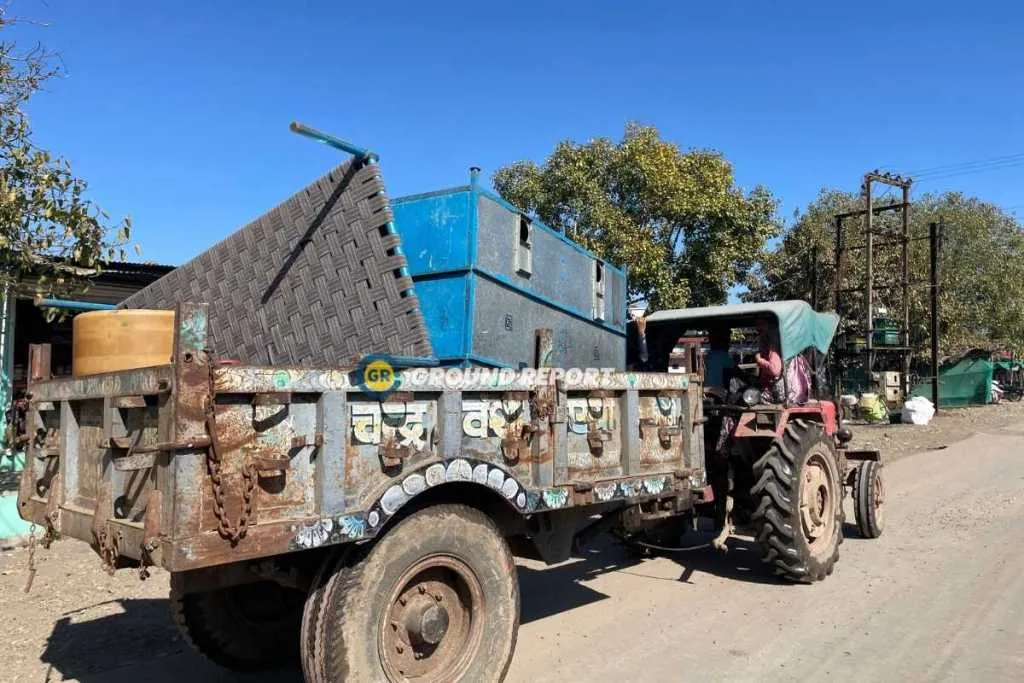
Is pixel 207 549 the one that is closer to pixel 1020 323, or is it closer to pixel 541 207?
pixel 541 207

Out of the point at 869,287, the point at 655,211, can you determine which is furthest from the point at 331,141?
the point at 869,287

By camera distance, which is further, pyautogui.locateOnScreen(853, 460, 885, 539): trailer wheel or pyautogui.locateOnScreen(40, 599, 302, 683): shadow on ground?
pyautogui.locateOnScreen(853, 460, 885, 539): trailer wheel

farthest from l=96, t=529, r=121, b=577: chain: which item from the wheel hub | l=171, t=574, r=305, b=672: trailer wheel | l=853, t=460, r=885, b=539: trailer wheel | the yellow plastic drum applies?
l=853, t=460, r=885, b=539: trailer wheel

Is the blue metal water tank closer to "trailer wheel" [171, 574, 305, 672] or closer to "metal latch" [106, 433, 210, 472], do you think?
"trailer wheel" [171, 574, 305, 672]

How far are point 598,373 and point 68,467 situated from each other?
106 inches

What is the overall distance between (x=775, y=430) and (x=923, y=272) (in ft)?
77.7

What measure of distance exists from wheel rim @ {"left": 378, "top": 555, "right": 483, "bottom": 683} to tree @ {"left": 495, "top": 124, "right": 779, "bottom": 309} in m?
14.5

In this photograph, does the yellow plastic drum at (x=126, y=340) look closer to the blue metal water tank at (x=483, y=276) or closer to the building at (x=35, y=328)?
the blue metal water tank at (x=483, y=276)

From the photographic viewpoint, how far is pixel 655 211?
18.5m

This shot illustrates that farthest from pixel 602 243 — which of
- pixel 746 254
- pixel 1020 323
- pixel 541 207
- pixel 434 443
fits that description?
pixel 1020 323

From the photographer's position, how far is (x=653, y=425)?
4699 millimetres

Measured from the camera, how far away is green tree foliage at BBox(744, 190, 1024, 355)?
26078mm

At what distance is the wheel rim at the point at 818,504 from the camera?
6145mm

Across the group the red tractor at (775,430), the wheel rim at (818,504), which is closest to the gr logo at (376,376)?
the red tractor at (775,430)
